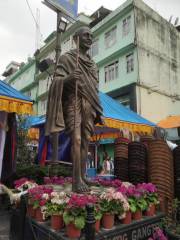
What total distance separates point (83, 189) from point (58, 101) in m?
1.39

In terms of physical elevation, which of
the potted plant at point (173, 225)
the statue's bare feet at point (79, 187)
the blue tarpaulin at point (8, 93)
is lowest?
the potted plant at point (173, 225)

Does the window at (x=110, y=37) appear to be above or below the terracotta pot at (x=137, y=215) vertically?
above

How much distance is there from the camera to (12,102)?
Answer: 610 centimetres

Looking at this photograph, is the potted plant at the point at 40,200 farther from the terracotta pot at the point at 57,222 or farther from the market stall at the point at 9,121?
the market stall at the point at 9,121

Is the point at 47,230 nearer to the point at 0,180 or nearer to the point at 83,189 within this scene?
the point at 83,189

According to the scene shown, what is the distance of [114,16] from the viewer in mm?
21094

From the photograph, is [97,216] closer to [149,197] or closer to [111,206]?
[111,206]

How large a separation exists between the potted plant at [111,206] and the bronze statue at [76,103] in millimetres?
591

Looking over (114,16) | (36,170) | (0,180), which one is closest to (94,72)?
(36,170)

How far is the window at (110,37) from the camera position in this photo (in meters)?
21.5

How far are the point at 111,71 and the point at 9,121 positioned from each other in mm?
15672

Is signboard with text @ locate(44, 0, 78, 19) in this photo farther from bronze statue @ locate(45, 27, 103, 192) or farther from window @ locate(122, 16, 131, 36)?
window @ locate(122, 16, 131, 36)

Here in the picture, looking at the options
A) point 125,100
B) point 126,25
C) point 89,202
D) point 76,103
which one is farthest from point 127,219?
A: point 126,25

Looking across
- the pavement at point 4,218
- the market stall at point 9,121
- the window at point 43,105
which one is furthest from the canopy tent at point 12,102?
the window at point 43,105
